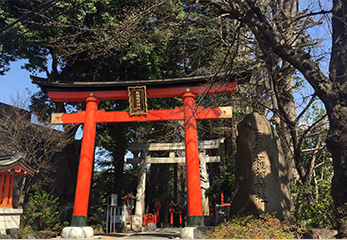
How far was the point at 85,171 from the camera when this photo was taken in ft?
32.6

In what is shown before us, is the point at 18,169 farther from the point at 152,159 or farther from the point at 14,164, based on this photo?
the point at 152,159

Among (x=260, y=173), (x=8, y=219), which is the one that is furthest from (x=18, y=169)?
(x=260, y=173)

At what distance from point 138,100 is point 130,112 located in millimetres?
625

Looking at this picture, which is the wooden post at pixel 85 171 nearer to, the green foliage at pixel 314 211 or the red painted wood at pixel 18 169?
the red painted wood at pixel 18 169

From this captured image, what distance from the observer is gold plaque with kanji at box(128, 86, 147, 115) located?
1067 centimetres

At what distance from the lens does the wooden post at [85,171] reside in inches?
372

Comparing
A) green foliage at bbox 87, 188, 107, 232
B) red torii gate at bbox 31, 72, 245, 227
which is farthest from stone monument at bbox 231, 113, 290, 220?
green foliage at bbox 87, 188, 107, 232

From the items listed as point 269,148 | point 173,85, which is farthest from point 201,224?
point 173,85

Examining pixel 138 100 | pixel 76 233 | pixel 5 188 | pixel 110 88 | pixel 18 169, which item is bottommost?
pixel 76 233

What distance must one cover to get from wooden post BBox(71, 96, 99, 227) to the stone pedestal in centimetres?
205

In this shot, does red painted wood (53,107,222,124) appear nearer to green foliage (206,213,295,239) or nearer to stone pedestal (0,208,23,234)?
stone pedestal (0,208,23,234)

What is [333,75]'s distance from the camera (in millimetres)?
4391

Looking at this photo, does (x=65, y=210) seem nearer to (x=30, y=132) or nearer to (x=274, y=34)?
(x=30, y=132)

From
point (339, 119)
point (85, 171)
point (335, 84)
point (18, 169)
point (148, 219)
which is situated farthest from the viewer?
point (148, 219)
